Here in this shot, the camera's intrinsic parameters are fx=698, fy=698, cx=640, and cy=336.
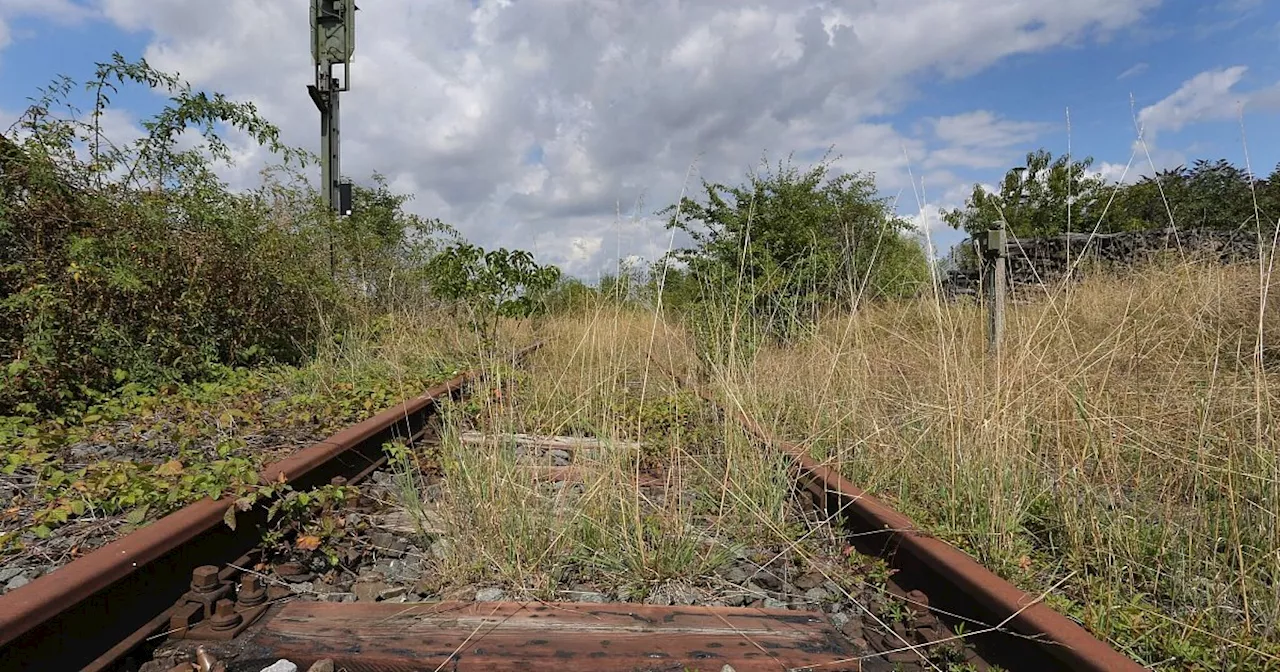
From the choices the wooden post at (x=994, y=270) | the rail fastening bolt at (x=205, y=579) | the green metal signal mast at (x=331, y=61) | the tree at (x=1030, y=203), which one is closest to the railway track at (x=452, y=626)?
the rail fastening bolt at (x=205, y=579)

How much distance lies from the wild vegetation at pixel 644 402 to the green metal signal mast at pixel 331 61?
10.6 ft

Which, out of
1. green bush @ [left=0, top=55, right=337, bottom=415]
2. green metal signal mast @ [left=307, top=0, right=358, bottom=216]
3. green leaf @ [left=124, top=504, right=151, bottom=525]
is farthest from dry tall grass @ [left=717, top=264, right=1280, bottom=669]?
green metal signal mast @ [left=307, top=0, right=358, bottom=216]

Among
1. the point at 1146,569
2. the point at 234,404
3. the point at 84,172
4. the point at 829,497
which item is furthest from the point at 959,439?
the point at 84,172

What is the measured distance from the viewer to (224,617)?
1932mm

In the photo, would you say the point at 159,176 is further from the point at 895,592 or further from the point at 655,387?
the point at 895,592

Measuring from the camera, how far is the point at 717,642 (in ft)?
6.15

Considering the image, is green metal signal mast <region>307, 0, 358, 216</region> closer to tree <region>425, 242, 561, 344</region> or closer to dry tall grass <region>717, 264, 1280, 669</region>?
tree <region>425, 242, 561, 344</region>

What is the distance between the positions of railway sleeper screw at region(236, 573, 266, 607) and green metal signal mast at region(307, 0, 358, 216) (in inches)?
409

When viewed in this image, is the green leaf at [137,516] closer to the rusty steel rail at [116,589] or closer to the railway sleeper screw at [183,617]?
the rusty steel rail at [116,589]

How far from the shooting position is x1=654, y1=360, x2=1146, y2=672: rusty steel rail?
1.58 metres

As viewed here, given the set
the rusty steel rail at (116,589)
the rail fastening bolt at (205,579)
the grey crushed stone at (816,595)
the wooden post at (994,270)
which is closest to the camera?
the rusty steel rail at (116,589)

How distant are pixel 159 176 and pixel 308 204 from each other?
3272mm

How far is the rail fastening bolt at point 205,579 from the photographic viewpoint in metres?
2.01

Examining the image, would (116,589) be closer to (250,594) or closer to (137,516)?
(250,594)
